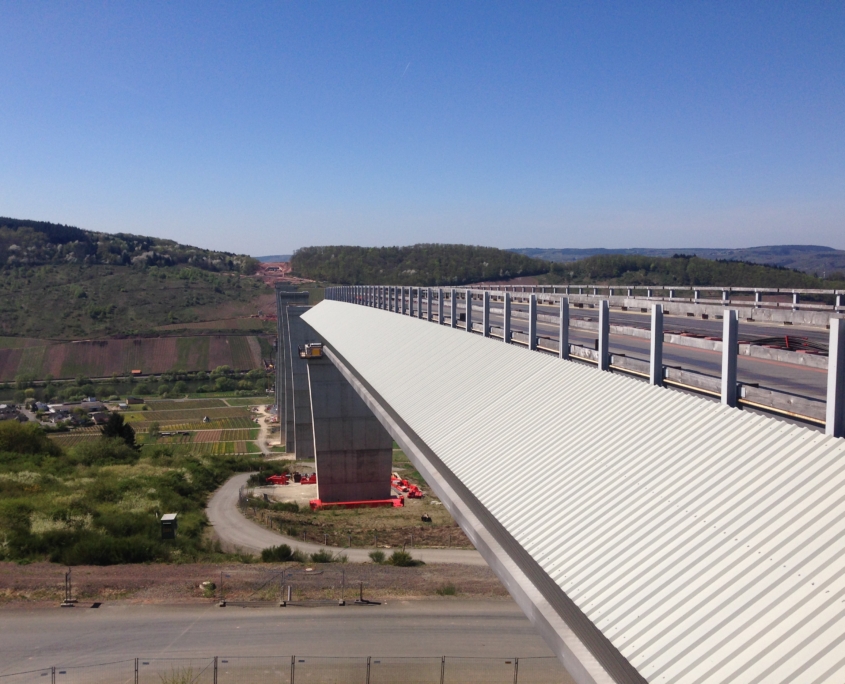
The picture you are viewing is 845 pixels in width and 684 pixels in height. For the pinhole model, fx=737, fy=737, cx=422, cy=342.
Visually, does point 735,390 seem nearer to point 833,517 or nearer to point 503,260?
point 833,517

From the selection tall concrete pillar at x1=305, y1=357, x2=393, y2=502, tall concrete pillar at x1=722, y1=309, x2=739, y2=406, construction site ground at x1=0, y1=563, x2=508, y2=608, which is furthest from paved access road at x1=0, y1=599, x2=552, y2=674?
tall concrete pillar at x1=305, y1=357, x2=393, y2=502

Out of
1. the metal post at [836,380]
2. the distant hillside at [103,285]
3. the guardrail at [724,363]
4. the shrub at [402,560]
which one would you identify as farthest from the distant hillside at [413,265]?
the metal post at [836,380]

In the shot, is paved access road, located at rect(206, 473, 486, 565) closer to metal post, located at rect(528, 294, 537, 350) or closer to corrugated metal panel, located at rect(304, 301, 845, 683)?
metal post, located at rect(528, 294, 537, 350)

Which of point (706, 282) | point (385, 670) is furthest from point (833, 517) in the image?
point (706, 282)

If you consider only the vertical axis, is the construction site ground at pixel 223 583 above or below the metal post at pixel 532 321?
below

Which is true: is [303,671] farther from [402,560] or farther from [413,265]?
[413,265]

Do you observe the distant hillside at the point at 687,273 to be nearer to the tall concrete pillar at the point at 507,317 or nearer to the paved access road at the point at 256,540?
the paved access road at the point at 256,540
